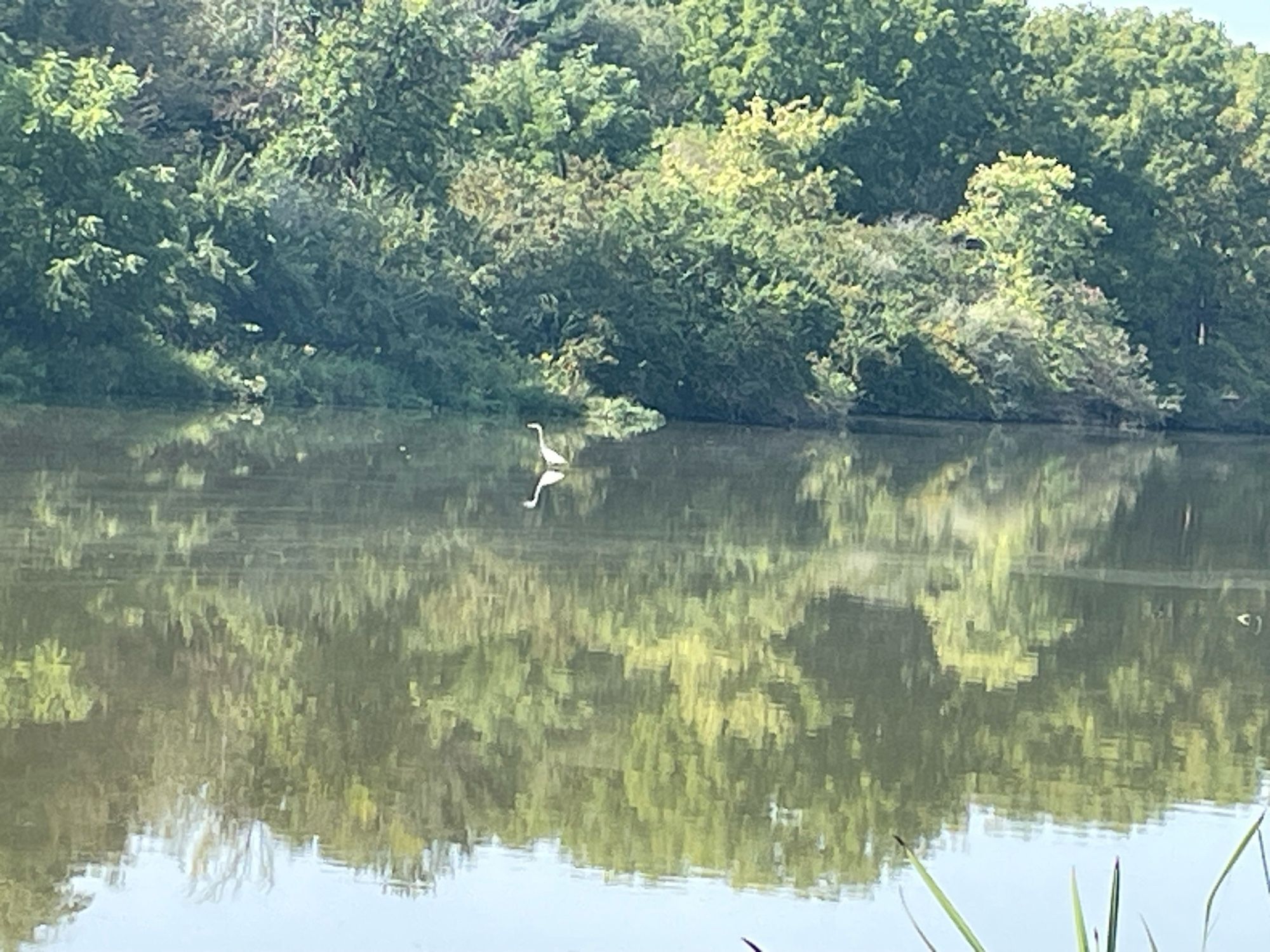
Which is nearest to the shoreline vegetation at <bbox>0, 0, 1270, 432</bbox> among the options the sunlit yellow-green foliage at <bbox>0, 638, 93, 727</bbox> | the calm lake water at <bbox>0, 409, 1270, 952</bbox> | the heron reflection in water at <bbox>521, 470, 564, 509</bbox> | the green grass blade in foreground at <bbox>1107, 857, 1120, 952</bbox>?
the heron reflection in water at <bbox>521, 470, 564, 509</bbox>

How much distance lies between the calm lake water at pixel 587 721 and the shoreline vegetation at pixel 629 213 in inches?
493

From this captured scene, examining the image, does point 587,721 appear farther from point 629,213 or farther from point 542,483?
point 629,213

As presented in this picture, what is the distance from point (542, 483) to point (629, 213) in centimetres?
1747

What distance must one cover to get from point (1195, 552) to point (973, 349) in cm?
2569

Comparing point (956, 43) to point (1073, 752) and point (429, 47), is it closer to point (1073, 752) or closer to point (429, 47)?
point (429, 47)

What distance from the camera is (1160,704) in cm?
1150

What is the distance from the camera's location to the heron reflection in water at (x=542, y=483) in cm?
1962

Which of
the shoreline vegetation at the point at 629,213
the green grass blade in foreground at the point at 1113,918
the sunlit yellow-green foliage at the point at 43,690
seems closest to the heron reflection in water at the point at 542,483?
the sunlit yellow-green foliage at the point at 43,690

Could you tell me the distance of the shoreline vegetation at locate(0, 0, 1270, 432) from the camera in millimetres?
32094

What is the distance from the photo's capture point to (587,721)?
9.94 m

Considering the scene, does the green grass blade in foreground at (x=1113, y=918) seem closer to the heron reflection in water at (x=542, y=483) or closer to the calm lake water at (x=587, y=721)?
the calm lake water at (x=587, y=721)

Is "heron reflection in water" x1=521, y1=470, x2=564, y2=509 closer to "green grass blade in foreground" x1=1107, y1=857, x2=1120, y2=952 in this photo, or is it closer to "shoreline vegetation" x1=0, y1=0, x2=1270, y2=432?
"shoreline vegetation" x1=0, y1=0, x2=1270, y2=432

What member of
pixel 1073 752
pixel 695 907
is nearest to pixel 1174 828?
pixel 1073 752

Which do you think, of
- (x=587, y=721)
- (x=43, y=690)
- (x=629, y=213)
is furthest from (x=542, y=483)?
(x=629, y=213)
